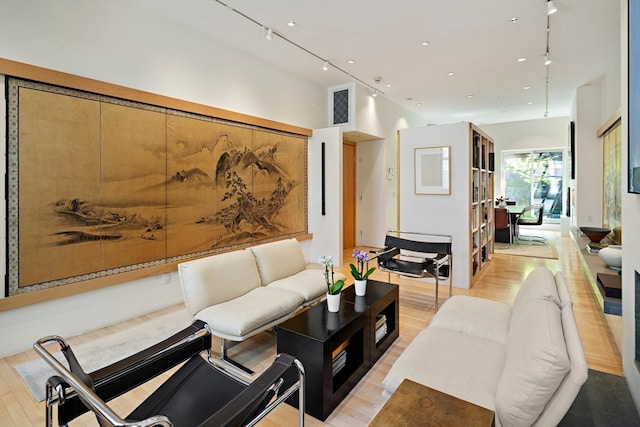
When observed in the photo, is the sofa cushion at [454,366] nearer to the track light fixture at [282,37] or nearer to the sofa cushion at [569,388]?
the sofa cushion at [569,388]

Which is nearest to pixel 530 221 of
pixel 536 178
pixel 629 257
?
pixel 536 178

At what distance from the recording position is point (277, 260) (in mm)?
3496

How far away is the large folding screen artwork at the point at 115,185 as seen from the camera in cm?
280

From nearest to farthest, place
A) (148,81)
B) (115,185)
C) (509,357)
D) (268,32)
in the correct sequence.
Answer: (509,357) → (115,185) → (148,81) → (268,32)

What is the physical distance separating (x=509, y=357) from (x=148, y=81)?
13.3ft

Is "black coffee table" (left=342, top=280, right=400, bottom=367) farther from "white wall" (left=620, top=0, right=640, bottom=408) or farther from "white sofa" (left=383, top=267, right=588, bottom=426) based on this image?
"white wall" (left=620, top=0, right=640, bottom=408)

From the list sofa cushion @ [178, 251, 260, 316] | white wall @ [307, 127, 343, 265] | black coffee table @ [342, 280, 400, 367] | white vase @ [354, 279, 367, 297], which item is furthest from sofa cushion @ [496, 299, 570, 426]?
white wall @ [307, 127, 343, 265]

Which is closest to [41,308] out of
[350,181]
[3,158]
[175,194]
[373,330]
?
[3,158]

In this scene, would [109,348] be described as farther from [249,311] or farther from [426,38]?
[426,38]

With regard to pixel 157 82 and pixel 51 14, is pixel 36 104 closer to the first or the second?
pixel 51 14

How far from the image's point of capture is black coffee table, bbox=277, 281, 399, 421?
2006 millimetres

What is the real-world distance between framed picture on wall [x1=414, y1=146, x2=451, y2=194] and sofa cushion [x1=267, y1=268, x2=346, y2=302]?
2.21 meters

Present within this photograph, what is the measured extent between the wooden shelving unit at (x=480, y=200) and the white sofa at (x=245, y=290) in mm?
2691

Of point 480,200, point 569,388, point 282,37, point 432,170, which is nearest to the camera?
point 569,388
